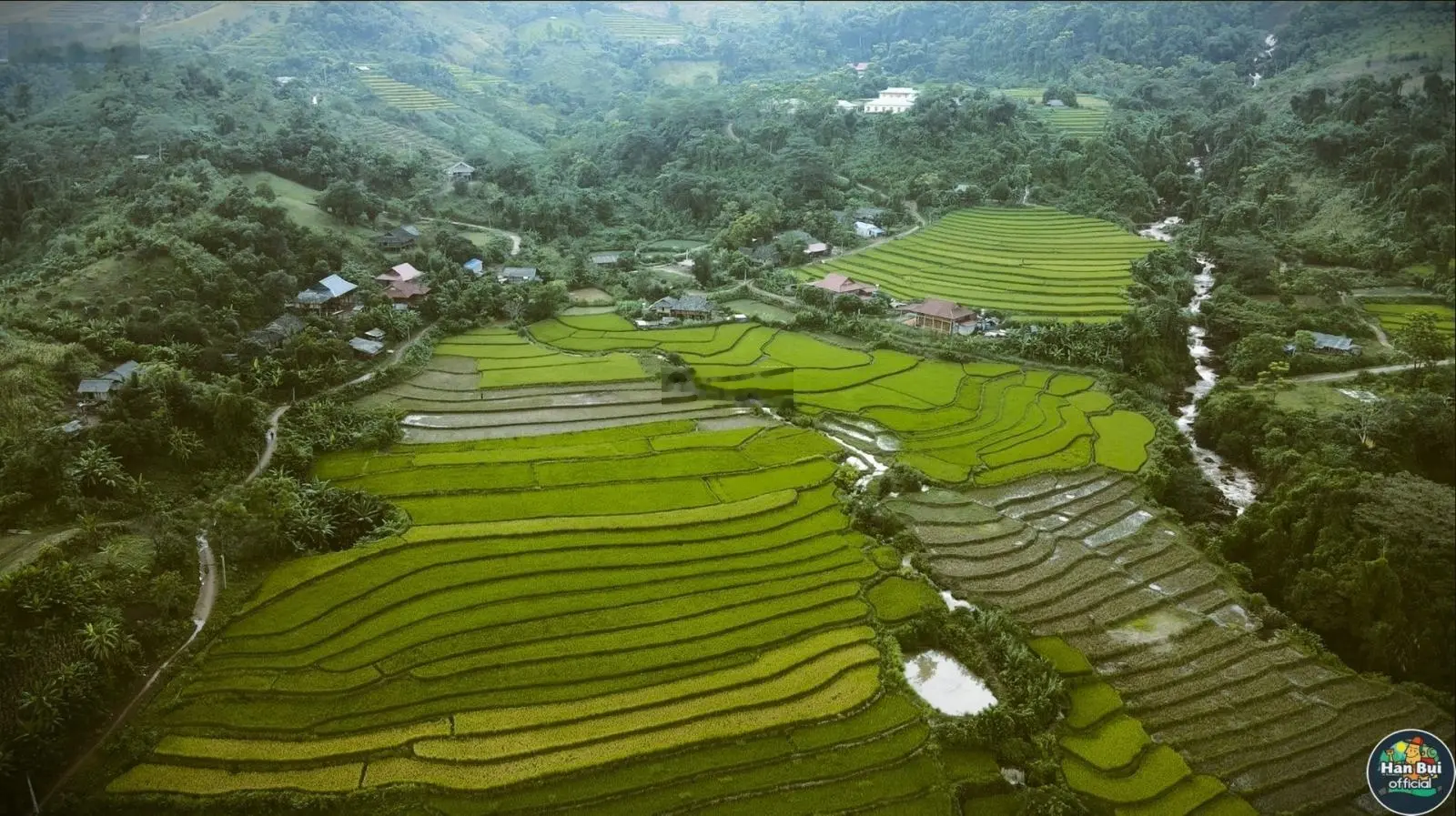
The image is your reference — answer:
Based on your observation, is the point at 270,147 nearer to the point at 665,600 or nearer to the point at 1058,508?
the point at 665,600

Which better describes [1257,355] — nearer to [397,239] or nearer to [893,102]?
[397,239]

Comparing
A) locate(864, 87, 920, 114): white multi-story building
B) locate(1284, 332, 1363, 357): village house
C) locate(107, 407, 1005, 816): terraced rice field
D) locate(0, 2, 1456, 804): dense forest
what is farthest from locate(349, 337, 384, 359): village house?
locate(864, 87, 920, 114): white multi-story building

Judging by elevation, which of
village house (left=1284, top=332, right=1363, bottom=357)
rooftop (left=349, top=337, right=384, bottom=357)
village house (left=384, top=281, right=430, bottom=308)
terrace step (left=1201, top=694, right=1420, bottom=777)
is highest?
village house (left=1284, top=332, right=1363, bottom=357)

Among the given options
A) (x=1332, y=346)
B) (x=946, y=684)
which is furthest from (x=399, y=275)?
(x=1332, y=346)

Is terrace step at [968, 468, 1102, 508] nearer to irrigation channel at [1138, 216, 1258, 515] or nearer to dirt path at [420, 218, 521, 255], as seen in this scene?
irrigation channel at [1138, 216, 1258, 515]

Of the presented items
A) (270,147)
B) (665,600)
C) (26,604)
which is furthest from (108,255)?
(665,600)

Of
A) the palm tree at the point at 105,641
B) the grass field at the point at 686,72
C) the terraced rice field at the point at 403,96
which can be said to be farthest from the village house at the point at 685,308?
the grass field at the point at 686,72

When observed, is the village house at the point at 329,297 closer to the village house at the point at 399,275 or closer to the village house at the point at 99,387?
the village house at the point at 399,275
